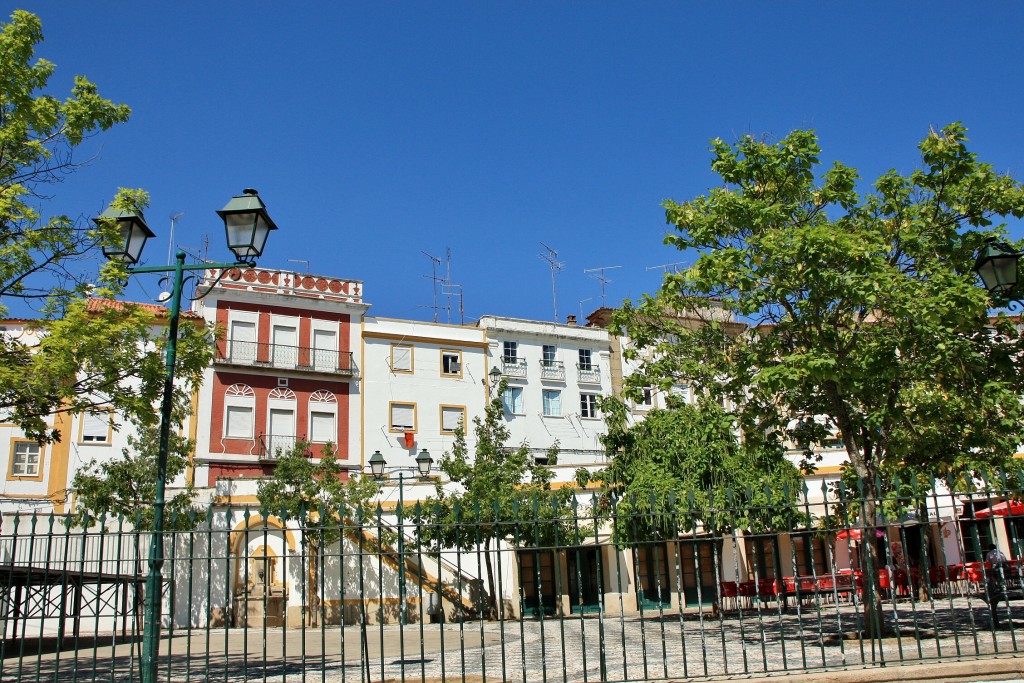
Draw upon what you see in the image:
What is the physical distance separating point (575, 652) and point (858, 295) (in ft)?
21.9

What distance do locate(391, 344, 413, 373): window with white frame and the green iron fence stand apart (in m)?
9.48

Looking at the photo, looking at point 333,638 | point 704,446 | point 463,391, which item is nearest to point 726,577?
point 704,446

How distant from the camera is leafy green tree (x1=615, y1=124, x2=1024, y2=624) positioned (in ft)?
35.0

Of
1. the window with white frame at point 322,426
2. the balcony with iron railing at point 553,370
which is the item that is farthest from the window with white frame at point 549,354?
the window with white frame at point 322,426

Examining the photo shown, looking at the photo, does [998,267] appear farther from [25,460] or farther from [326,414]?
[25,460]

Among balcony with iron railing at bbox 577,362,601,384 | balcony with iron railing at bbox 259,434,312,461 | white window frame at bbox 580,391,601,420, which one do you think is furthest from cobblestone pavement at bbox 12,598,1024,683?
balcony with iron railing at bbox 577,362,601,384

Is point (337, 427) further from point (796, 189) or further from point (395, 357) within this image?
point (796, 189)

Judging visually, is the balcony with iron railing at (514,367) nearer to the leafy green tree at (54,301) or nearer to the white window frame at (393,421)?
the white window frame at (393,421)

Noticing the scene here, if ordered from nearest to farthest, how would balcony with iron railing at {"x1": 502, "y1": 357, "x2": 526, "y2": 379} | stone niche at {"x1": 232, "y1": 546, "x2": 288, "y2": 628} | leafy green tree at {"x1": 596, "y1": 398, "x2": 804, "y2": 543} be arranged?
leafy green tree at {"x1": 596, "y1": 398, "x2": 804, "y2": 543} → stone niche at {"x1": 232, "y1": 546, "x2": 288, "y2": 628} → balcony with iron railing at {"x1": 502, "y1": 357, "x2": 526, "y2": 379}

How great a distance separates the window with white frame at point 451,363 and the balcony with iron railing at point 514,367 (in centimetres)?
192

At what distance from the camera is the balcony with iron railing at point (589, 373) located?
38.2 meters

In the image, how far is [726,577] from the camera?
95.0 ft

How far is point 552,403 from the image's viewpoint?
37.4m

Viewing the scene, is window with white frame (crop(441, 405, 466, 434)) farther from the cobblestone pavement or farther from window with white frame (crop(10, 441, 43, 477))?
the cobblestone pavement
